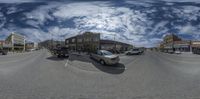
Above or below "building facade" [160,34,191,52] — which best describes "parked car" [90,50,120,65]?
below

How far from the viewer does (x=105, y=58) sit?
16.0 metres

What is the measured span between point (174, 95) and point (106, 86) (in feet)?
8.12

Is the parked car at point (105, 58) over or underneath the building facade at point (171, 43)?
underneath

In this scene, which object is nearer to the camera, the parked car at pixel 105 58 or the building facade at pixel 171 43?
the building facade at pixel 171 43

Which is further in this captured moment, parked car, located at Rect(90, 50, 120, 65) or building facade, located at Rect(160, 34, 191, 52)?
parked car, located at Rect(90, 50, 120, 65)

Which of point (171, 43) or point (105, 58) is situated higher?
point (171, 43)

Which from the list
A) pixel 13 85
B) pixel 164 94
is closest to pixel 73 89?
pixel 13 85

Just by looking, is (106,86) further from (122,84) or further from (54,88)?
(54,88)

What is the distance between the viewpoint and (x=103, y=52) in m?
17.3

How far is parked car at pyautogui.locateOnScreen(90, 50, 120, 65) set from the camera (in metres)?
15.6

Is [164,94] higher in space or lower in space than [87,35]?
lower

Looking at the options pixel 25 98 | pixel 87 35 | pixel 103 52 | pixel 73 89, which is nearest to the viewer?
pixel 25 98

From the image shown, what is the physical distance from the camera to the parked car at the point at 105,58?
15568mm

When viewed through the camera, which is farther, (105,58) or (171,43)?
(171,43)
